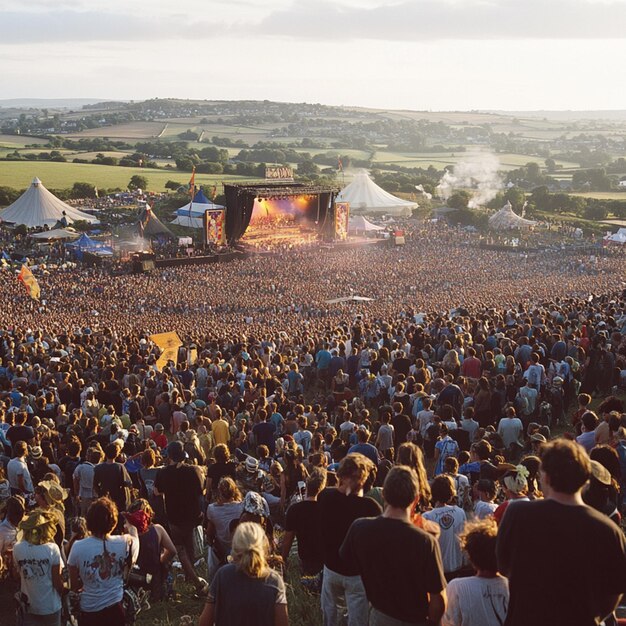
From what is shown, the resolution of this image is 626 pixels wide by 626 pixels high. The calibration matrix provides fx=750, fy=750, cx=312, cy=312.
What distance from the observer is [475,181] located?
9638 centimetres

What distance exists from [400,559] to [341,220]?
48.3m

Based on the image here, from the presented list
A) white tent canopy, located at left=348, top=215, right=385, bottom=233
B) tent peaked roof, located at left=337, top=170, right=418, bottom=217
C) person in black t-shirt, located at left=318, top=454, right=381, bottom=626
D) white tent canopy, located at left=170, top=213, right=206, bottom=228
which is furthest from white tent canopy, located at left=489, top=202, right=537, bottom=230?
person in black t-shirt, located at left=318, top=454, right=381, bottom=626

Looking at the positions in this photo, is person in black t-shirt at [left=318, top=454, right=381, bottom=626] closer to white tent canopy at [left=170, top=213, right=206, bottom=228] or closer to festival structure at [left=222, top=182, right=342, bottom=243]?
festival structure at [left=222, top=182, right=342, bottom=243]

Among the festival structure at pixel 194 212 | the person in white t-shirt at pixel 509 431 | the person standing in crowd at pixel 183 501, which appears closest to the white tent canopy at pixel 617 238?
the festival structure at pixel 194 212

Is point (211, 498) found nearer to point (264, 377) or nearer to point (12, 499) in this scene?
point (12, 499)

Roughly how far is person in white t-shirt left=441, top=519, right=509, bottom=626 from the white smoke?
67.2 meters

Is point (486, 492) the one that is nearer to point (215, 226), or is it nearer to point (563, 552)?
point (563, 552)

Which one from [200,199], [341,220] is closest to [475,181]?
[341,220]

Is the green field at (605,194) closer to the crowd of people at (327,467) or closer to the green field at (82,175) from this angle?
the green field at (82,175)

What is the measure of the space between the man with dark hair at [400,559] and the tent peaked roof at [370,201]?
198ft

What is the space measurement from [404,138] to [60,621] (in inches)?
7616

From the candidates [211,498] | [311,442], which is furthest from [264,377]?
[211,498]

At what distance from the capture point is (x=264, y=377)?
12883mm

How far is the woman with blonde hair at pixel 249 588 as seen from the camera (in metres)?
3.64
